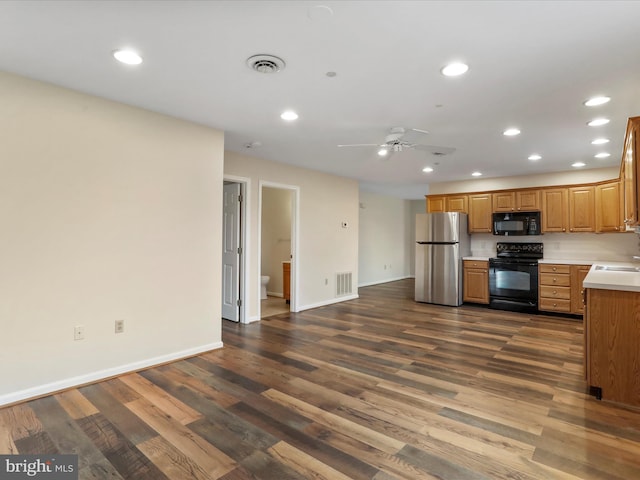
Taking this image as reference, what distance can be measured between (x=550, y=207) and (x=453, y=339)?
343cm

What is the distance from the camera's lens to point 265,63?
243 centimetres

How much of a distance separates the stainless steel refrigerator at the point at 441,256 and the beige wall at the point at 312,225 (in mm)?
1329

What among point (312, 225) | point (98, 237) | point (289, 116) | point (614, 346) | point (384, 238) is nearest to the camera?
point (614, 346)

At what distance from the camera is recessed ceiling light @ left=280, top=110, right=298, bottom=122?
11.0 feet

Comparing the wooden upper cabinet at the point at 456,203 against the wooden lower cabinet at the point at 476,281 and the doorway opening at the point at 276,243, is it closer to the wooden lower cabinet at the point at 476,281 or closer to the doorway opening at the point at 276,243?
the wooden lower cabinet at the point at 476,281

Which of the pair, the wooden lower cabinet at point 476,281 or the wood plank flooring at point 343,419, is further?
the wooden lower cabinet at point 476,281

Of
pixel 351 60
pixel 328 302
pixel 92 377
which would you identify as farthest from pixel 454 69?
pixel 328 302

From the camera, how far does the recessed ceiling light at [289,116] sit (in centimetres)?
337

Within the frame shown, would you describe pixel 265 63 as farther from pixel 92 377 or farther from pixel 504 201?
pixel 504 201

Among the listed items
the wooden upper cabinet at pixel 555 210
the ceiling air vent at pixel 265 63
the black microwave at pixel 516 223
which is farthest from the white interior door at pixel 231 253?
the wooden upper cabinet at pixel 555 210

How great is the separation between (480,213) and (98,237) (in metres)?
6.28

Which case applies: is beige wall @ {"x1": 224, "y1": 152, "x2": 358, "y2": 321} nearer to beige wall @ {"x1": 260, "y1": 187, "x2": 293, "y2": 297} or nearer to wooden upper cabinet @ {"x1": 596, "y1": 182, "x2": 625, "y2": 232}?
beige wall @ {"x1": 260, "y1": 187, "x2": 293, "y2": 297}

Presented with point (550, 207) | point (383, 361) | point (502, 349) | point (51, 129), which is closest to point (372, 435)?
point (383, 361)

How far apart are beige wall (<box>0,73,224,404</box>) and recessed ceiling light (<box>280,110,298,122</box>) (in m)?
0.88
